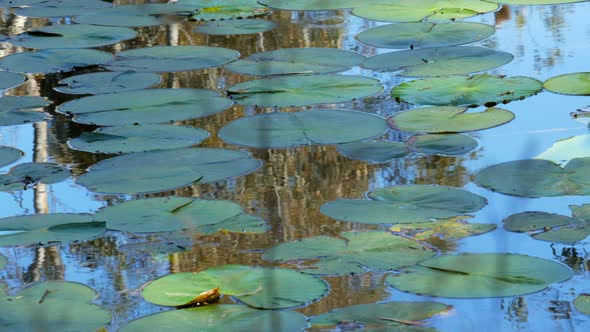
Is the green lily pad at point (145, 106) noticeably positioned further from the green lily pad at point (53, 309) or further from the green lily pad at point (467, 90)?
the green lily pad at point (53, 309)

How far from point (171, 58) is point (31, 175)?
1.34 meters

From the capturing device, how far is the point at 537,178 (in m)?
2.99

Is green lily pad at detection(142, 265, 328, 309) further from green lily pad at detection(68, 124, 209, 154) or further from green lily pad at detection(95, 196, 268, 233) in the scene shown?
green lily pad at detection(68, 124, 209, 154)

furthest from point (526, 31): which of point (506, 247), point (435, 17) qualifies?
point (506, 247)

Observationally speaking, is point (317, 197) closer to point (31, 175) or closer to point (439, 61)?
point (31, 175)

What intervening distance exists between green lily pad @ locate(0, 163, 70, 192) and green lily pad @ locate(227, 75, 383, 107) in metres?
0.81

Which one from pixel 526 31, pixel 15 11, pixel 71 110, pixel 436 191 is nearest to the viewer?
pixel 436 191

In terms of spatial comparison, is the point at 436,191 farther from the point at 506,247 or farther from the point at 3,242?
the point at 3,242

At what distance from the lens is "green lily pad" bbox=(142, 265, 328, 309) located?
7.62ft

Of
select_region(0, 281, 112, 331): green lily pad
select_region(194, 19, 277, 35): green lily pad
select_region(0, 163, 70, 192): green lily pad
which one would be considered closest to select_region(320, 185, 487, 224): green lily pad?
Result: select_region(0, 281, 112, 331): green lily pad

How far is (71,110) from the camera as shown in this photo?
3871 mm

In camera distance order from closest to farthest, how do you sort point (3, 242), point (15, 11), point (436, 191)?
point (3, 242)
point (436, 191)
point (15, 11)

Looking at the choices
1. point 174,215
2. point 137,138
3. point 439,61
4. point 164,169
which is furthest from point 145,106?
point 439,61

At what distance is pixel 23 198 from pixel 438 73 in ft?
5.55
